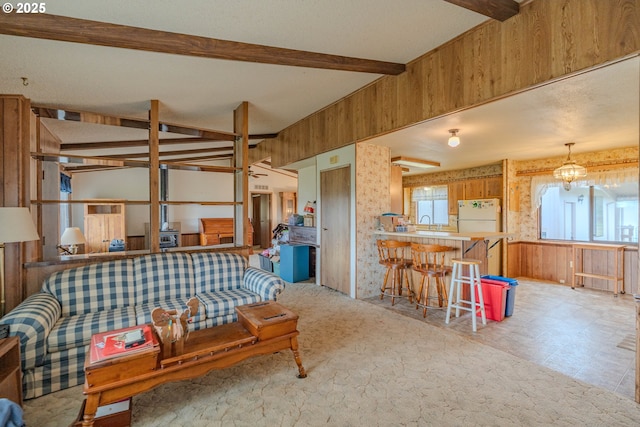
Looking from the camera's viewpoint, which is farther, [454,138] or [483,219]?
[483,219]

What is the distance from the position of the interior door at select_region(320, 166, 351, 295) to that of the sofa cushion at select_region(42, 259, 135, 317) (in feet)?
9.08

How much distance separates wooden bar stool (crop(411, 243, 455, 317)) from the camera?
3424 mm

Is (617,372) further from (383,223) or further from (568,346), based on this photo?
(383,223)

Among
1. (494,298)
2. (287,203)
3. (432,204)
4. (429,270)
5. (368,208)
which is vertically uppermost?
(287,203)

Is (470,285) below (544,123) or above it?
below

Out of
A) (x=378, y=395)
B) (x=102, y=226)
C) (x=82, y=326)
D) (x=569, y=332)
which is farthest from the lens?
(x=102, y=226)

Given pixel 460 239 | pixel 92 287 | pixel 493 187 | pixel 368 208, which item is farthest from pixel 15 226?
pixel 493 187

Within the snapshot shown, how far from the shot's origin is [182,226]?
8.67 meters

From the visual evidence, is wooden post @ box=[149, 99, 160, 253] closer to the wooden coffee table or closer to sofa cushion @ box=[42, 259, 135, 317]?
sofa cushion @ box=[42, 259, 135, 317]

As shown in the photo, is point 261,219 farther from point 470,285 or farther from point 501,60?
point 501,60

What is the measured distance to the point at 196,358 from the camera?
1.83 meters

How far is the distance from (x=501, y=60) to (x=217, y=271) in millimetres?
3380

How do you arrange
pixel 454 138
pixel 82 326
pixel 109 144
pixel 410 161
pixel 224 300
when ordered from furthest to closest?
pixel 410 161 → pixel 109 144 → pixel 454 138 → pixel 224 300 → pixel 82 326

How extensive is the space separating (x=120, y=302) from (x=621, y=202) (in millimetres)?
4477
